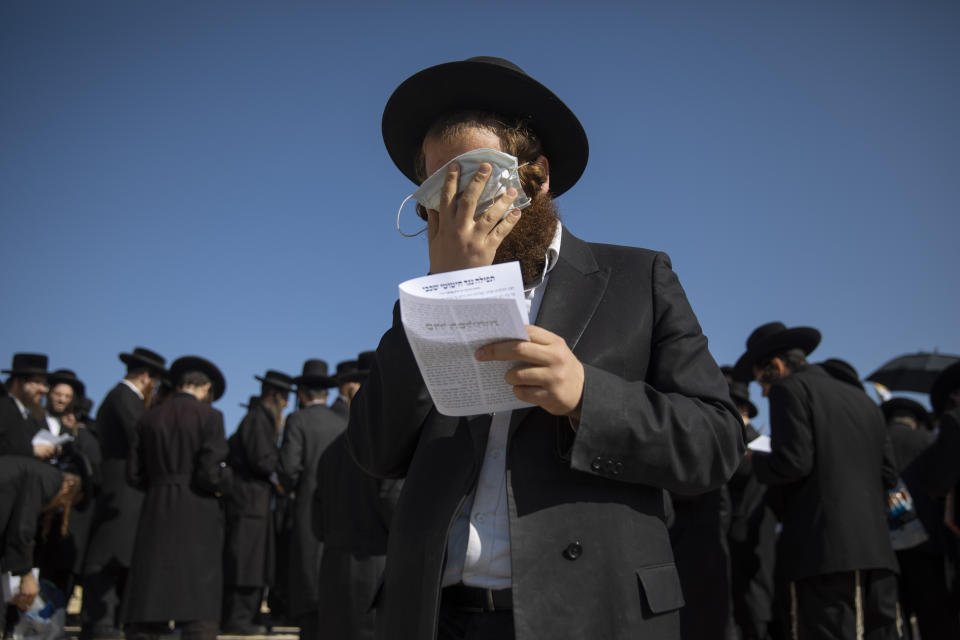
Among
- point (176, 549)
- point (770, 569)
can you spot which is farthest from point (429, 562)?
point (770, 569)

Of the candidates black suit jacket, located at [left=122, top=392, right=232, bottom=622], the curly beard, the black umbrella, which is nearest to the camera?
the curly beard

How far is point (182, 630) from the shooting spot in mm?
7625

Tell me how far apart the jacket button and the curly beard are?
2.37ft

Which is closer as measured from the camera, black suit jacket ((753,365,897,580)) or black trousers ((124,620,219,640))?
black suit jacket ((753,365,897,580))

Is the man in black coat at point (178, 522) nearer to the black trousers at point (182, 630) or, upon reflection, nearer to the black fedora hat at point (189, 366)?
the black trousers at point (182, 630)

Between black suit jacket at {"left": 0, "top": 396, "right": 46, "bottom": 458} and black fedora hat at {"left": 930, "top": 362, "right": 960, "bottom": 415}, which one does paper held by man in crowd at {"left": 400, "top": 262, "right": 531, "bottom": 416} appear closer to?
black suit jacket at {"left": 0, "top": 396, "right": 46, "bottom": 458}

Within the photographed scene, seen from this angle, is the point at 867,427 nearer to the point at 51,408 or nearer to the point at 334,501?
the point at 334,501

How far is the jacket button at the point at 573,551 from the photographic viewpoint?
1705mm

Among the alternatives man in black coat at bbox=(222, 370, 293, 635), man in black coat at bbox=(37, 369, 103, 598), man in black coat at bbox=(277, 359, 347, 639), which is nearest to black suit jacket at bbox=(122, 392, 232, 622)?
man in black coat at bbox=(277, 359, 347, 639)

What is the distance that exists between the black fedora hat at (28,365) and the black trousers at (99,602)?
2.24 m

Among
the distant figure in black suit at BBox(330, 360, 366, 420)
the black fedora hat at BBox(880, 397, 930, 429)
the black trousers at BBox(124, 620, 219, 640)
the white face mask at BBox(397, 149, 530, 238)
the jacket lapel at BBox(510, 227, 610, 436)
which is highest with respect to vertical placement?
the distant figure in black suit at BBox(330, 360, 366, 420)

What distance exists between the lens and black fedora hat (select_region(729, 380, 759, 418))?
26.2ft

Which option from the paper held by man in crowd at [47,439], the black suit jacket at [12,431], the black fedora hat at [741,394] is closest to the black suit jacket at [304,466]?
the paper held by man in crowd at [47,439]

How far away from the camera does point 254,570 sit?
984 centimetres
